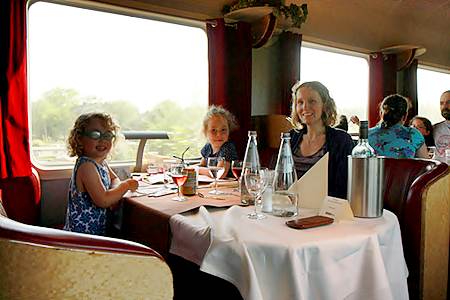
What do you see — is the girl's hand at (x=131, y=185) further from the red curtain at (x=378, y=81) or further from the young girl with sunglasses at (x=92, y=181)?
the red curtain at (x=378, y=81)

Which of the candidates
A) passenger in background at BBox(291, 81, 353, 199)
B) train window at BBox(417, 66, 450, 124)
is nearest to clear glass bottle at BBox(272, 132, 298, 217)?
passenger in background at BBox(291, 81, 353, 199)

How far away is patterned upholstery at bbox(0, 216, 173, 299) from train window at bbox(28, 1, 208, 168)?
208cm

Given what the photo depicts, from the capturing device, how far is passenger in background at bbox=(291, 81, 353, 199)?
2.11 meters

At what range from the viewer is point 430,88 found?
7.00 m

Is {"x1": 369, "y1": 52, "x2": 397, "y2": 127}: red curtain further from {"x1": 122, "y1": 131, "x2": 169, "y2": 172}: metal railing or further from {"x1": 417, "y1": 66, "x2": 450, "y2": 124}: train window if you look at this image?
{"x1": 122, "y1": 131, "x2": 169, "y2": 172}: metal railing

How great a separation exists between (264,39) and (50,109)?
2.05 m

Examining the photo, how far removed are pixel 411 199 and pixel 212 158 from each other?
99 centimetres

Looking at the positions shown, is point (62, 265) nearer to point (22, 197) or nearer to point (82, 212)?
point (82, 212)

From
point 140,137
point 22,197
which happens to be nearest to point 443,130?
point 140,137

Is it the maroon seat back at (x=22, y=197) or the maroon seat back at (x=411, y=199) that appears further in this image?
the maroon seat back at (x=22, y=197)

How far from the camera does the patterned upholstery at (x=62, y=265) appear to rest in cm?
80

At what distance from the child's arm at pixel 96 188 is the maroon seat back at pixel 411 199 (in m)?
1.34

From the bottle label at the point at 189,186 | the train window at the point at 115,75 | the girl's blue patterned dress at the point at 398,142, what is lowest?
the bottle label at the point at 189,186

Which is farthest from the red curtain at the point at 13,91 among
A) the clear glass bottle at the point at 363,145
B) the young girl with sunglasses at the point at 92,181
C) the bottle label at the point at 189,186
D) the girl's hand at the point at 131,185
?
the clear glass bottle at the point at 363,145
